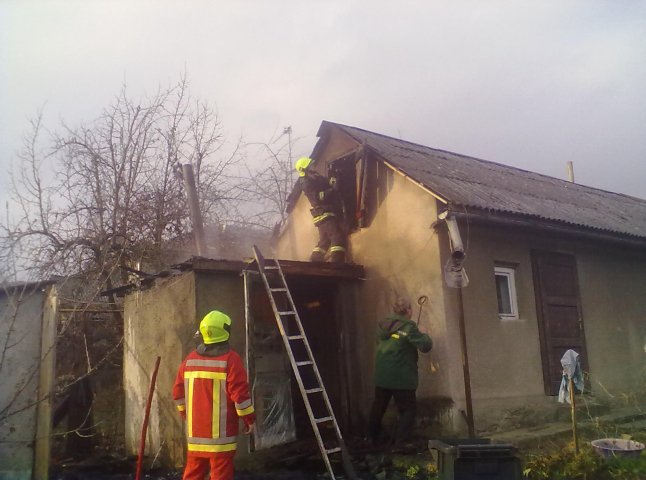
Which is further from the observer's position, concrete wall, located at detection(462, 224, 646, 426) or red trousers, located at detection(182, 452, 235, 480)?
concrete wall, located at detection(462, 224, 646, 426)

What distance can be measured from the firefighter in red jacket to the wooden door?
499 cm

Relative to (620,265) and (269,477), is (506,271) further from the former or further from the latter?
(269,477)

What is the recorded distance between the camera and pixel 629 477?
508cm

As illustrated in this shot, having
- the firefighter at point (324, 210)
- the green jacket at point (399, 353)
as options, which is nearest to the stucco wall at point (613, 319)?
the green jacket at point (399, 353)

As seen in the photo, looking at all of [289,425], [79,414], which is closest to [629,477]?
[289,425]

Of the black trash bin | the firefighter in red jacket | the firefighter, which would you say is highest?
the firefighter

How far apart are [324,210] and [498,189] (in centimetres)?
285

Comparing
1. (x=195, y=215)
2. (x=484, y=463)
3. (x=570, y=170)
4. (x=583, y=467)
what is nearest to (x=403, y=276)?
(x=583, y=467)

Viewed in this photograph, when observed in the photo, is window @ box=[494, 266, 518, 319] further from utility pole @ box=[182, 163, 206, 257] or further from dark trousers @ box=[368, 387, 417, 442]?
utility pole @ box=[182, 163, 206, 257]

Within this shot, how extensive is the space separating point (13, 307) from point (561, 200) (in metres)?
8.94

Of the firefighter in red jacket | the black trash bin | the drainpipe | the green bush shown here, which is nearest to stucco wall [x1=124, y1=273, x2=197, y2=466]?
the firefighter in red jacket

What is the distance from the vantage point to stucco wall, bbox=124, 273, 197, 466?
21.7ft

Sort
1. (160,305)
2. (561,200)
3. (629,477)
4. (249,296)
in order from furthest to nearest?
1. (561,200)
2. (160,305)
3. (249,296)
4. (629,477)

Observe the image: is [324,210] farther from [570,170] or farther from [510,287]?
[570,170]
